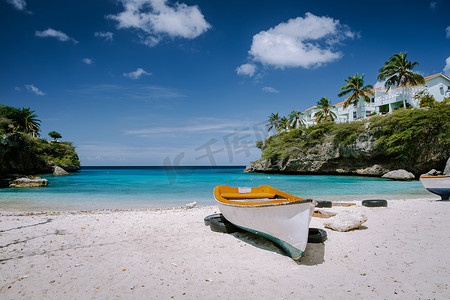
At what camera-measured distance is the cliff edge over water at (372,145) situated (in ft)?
92.6

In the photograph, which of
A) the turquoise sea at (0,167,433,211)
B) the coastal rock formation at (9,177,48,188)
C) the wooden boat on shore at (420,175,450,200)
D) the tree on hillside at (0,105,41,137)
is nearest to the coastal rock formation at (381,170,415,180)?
the turquoise sea at (0,167,433,211)

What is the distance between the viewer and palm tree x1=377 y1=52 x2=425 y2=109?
110ft

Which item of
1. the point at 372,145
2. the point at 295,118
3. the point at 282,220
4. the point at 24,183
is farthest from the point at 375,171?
the point at 24,183

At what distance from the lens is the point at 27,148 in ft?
129


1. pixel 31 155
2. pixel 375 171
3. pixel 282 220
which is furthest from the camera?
pixel 31 155

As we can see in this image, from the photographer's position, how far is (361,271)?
420cm

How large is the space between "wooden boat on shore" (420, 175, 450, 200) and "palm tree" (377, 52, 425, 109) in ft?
93.3

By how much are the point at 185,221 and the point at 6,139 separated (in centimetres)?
3121

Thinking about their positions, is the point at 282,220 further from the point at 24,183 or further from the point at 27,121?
the point at 27,121

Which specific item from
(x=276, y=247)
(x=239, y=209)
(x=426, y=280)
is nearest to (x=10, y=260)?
(x=239, y=209)

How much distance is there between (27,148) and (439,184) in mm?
51788

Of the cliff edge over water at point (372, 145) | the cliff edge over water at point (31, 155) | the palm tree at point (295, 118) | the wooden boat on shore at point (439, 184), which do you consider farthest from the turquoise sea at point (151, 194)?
the palm tree at point (295, 118)

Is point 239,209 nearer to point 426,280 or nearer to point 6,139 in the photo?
point 426,280

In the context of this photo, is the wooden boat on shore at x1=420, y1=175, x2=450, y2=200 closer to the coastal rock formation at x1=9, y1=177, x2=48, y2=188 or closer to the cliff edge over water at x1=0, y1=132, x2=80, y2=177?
the coastal rock formation at x1=9, y1=177, x2=48, y2=188
